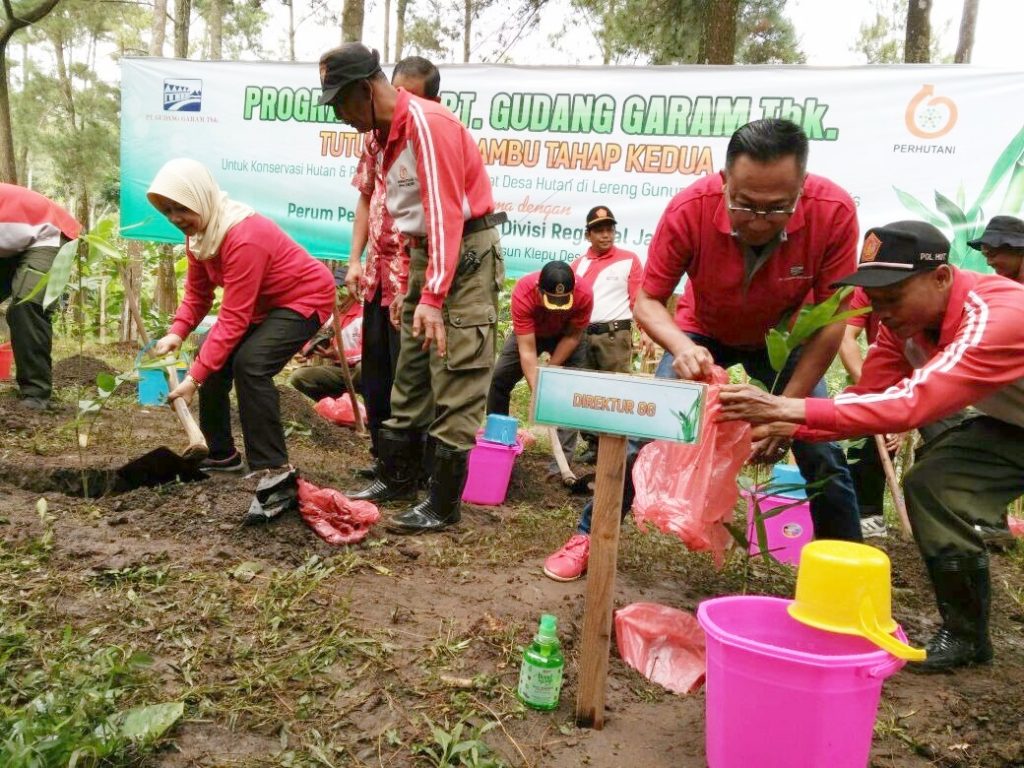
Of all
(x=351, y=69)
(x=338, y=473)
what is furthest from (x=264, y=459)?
(x=351, y=69)

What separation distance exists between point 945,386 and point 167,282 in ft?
26.4

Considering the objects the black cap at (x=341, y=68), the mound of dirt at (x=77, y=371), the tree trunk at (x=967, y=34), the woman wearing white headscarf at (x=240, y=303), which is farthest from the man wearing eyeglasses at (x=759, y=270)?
the tree trunk at (x=967, y=34)

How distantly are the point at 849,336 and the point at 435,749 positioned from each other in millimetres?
2771

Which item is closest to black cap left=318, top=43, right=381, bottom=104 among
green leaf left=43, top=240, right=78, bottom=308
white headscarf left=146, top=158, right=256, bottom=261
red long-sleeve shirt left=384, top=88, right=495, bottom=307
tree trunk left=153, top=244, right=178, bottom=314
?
red long-sleeve shirt left=384, top=88, right=495, bottom=307

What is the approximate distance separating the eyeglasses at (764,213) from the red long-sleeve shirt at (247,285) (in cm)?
202

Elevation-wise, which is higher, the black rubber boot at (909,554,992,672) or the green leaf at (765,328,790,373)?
the green leaf at (765,328,790,373)

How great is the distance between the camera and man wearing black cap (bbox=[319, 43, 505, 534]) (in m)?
2.79

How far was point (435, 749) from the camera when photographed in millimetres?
1688

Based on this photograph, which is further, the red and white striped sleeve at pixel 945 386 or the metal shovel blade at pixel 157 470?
the metal shovel blade at pixel 157 470

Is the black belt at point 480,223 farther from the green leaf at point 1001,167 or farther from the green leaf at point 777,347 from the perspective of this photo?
the green leaf at point 1001,167

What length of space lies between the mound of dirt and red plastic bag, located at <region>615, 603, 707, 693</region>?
4.87m

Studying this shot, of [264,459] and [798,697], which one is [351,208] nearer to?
[264,459]

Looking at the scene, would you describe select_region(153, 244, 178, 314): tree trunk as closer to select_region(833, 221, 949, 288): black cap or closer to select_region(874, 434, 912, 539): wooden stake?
select_region(874, 434, 912, 539): wooden stake

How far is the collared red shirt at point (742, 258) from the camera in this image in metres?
2.28
